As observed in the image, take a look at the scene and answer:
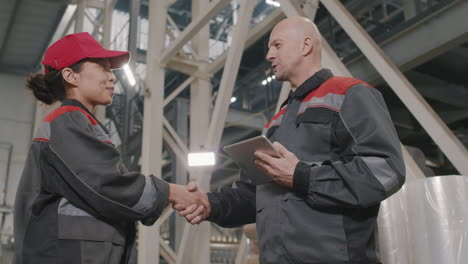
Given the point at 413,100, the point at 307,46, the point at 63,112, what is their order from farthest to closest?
the point at 413,100, the point at 307,46, the point at 63,112

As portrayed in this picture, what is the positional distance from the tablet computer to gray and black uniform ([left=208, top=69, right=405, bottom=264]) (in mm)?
77

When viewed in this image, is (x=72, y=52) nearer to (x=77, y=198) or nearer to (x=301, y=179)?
(x=77, y=198)

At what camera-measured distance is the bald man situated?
7.45 ft

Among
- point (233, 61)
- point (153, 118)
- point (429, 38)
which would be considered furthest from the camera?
point (153, 118)

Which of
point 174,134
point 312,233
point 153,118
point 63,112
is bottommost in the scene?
point 312,233

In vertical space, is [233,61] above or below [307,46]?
above

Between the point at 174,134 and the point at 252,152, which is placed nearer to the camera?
the point at 252,152

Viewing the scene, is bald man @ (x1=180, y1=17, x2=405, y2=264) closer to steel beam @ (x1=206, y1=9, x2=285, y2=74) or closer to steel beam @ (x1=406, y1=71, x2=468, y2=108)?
steel beam @ (x1=206, y1=9, x2=285, y2=74)

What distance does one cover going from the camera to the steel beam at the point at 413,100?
344 centimetres

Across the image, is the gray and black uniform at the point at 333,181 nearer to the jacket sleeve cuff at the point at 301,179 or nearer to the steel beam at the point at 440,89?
the jacket sleeve cuff at the point at 301,179

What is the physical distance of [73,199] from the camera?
2545mm

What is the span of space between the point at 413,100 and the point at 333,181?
162 centimetres

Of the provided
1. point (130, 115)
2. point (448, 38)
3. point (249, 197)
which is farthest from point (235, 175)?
point (249, 197)

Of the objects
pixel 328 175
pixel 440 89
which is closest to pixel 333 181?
pixel 328 175
